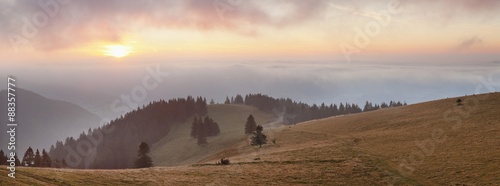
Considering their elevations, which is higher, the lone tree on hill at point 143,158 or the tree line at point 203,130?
Result: the tree line at point 203,130

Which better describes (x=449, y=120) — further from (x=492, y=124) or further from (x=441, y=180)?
(x=441, y=180)

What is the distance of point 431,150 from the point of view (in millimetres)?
54875

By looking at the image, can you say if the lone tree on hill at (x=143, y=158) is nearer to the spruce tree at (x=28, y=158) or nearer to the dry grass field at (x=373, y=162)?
the spruce tree at (x=28, y=158)

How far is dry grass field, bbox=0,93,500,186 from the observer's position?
40.3m

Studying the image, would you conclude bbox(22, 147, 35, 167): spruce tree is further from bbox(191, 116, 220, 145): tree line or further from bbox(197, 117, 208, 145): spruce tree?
bbox(191, 116, 220, 145): tree line

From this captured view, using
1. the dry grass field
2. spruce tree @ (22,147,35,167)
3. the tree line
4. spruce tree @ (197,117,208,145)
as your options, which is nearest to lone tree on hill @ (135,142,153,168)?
spruce tree @ (22,147,35,167)

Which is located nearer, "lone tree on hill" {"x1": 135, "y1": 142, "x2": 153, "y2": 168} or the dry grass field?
the dry grass field

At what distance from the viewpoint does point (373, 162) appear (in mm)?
51562

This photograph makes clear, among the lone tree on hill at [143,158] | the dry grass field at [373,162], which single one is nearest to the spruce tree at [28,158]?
the lone tree on hill at [143,158]

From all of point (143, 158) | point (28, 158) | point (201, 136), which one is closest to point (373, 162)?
point (143, 158)

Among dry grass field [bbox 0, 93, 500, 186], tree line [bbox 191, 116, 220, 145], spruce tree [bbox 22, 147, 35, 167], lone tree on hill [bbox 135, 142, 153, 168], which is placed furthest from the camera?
tree line [bbox 191, 116, 220, 145]

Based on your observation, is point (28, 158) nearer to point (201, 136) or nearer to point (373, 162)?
point (201, 136)

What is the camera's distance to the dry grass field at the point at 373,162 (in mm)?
40344

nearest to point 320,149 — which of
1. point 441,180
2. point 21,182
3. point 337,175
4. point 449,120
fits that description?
point 337,175
